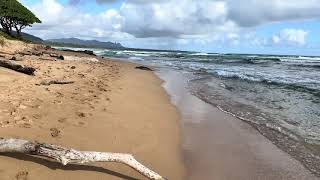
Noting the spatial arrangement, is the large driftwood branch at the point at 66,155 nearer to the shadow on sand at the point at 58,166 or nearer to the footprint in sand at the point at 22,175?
the shadow on sand at the point at 58,166

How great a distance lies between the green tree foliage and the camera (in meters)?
56.5

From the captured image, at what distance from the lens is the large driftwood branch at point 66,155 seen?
5.53 metres

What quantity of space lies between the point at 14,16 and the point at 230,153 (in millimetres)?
54389

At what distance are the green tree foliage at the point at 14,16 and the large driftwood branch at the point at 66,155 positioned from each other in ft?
178

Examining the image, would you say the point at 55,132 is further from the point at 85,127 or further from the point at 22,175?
the point at 22,175

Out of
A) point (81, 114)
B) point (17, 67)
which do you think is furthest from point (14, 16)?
point (81, 114)

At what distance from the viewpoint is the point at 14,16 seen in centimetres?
5672

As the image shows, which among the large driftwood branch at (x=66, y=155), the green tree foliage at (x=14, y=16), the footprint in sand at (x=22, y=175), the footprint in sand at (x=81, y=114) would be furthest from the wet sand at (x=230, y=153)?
the green tree foliage at (x=14, y=16)

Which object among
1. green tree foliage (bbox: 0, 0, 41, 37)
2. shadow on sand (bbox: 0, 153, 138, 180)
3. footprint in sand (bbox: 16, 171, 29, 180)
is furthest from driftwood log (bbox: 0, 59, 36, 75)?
green tree foliage (bbox: 0, 0, 41, 37)

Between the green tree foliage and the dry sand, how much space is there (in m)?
47.5

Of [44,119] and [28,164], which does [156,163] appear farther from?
[44,119]

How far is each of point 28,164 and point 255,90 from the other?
48.4ft

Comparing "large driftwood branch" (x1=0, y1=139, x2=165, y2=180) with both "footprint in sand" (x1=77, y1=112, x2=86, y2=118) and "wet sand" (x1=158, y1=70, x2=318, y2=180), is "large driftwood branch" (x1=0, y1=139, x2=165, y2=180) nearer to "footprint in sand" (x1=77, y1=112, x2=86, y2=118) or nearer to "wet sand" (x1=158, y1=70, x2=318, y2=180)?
"wet sand" (x1=158, y1=70, x2=318, y2=180)

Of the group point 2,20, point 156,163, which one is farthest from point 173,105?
point 2,20
